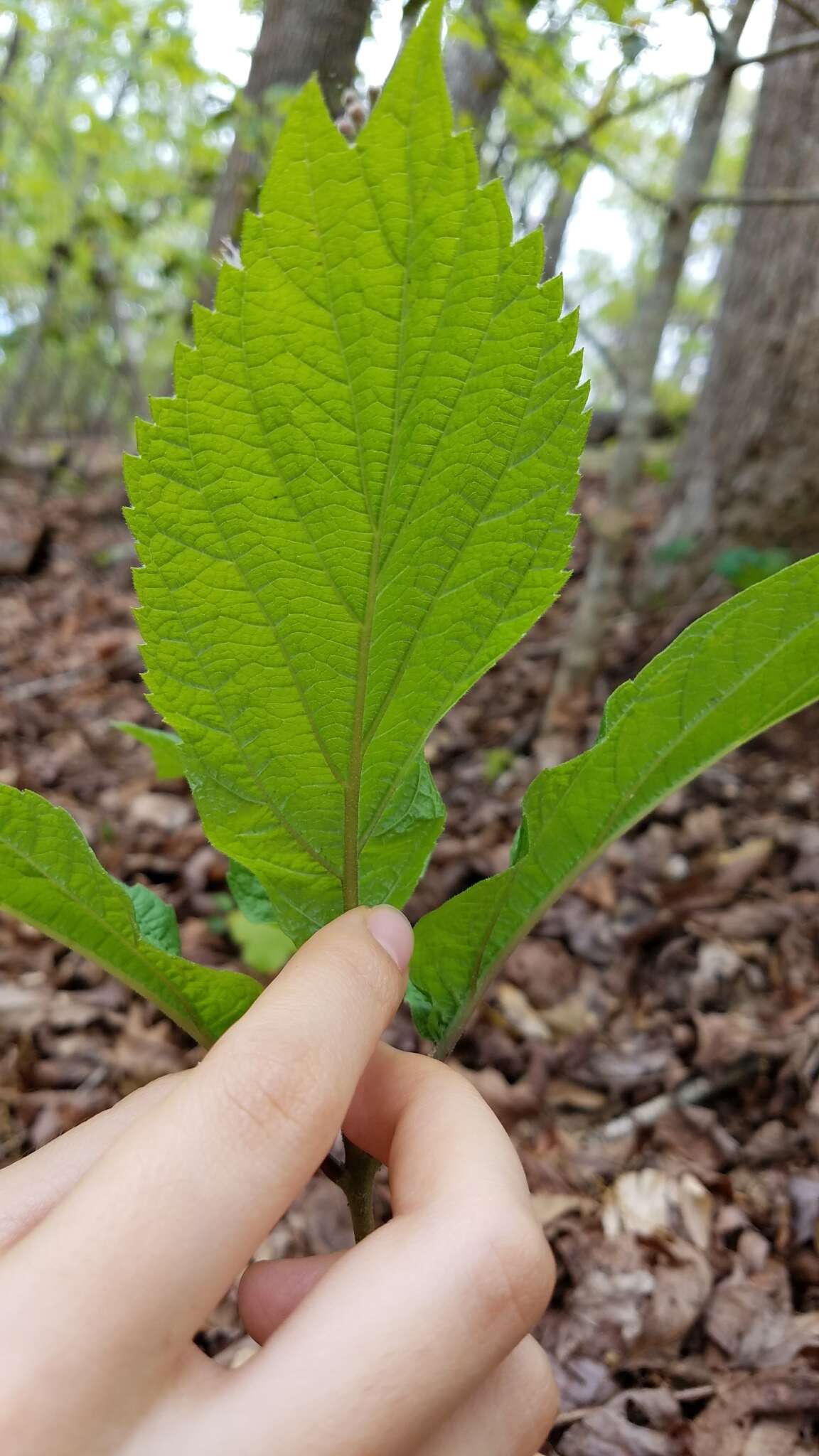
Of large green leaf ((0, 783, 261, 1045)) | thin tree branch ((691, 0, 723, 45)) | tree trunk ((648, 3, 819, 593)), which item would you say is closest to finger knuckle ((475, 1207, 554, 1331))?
large green leaf ((0, 783, 261, 1045))

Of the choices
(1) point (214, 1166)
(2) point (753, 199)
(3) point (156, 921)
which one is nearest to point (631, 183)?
(2) point (753, 199)

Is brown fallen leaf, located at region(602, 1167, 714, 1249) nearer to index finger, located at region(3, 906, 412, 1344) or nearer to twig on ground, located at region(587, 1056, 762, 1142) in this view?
twig on ground, located at region(587, 1056, 762, 1142)

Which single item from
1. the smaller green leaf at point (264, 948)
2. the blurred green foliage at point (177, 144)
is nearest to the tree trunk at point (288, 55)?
the blurred green foliage at point (177, 144)

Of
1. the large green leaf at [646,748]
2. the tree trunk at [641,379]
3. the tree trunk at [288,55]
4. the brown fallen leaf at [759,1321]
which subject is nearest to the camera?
the large green leaf at [646,748]

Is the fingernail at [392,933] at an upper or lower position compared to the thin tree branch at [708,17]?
lower

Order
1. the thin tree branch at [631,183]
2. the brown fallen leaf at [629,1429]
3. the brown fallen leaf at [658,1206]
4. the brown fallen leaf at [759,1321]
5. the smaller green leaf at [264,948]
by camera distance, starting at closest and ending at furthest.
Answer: the brown fallen leaf at [629,1429]
the brown fallen leaf at [759,1321]
the brown fallen leaf at [658,1206]
the smaller green leaf at [264,948]
the thin tree branch at [631,183]

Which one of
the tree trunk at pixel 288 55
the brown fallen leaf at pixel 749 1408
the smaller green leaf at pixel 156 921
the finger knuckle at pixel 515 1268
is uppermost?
the tree trunk at pixel 288 55

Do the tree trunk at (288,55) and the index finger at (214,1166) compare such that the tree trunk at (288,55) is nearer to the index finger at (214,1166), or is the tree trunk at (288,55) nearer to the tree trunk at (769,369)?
the tree trunk at (769,369)
